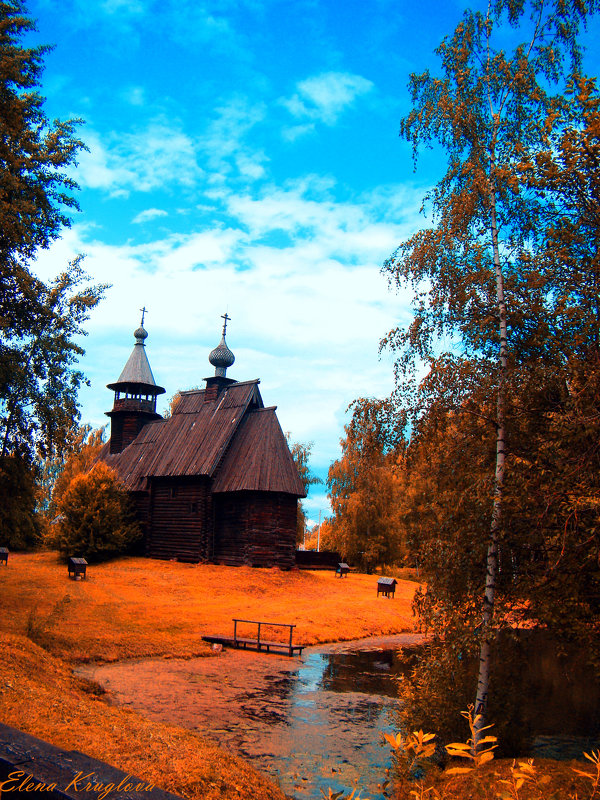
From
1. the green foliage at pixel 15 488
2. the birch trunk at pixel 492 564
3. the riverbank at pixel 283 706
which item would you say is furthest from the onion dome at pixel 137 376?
the birch trunk at pixel 492 564

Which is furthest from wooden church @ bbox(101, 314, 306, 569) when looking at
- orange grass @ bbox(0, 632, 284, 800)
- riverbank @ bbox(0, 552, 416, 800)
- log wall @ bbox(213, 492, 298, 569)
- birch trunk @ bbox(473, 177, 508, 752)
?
orange grass @ bbox(0, 632, 284, 800)

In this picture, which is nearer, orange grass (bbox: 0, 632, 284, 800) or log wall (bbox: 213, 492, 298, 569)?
orange grass (bbox: 0, 632, 284, 800)

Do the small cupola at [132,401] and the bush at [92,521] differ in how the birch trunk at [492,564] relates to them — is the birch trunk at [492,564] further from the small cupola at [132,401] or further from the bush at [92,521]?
the small cupola at [132,401]

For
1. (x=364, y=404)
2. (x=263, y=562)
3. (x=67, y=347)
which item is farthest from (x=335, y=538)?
A: (x=364, y=404)

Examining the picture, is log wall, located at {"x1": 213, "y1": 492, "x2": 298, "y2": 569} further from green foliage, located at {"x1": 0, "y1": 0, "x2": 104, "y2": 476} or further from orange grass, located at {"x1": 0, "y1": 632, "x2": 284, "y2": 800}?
orange grass, located at {"x1": 0, "y1": 632, "x2": 284, "y2": 800}

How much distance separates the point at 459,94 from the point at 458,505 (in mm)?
8149

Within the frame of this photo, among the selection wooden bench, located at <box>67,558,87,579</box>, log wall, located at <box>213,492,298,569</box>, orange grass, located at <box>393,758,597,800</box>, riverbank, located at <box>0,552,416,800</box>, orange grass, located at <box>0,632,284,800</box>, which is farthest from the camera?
log wall, located at <box>213,492,298,569</box>

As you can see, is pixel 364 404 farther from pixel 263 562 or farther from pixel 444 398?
pixel 263 562

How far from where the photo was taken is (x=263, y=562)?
1348 inches

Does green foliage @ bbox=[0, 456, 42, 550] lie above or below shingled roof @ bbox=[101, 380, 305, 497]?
below

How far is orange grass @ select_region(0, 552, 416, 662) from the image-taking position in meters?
17.0

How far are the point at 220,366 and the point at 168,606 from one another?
21080mm

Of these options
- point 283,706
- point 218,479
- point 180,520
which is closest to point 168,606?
point 283,706

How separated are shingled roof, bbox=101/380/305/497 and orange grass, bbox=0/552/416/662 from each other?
5289 mm
